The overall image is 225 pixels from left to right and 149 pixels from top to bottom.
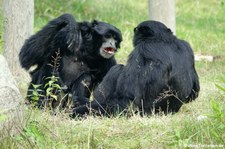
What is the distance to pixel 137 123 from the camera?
297 inches

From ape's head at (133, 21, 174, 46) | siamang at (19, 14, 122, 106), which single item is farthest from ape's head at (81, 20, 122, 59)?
ape's head at (133, 21, 174, 46)

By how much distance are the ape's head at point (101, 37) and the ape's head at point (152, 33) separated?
0.78 metres

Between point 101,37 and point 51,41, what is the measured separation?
882 millimetres

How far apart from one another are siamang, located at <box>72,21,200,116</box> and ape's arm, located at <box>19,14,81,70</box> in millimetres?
969

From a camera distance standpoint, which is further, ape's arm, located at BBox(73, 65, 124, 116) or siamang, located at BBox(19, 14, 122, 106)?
siamang, located at BBox(19, 14, 122, 106)

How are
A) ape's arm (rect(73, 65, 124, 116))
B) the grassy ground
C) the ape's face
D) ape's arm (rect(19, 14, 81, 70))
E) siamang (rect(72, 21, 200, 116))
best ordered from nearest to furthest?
the grassy ground → siamang (rect(72, 21, 200, 116)) → ape's arm (rect(73, 65, 124, 116)) → ape's arm (rect(19, 14, 81, 70)) → the ape's face

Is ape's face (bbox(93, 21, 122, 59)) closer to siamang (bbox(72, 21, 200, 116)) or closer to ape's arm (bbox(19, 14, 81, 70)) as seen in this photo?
ape's arm (bbox(19, 14, 81, 70))

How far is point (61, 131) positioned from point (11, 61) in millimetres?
4103

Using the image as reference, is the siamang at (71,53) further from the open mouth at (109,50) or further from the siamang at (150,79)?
the siamang at (150,79)

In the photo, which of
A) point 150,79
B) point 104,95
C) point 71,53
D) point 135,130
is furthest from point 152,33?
point 135,130

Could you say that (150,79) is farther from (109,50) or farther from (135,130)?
(109,50)

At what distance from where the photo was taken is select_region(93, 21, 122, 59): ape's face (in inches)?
381

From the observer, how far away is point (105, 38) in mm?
9773

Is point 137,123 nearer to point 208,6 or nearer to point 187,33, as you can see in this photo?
point 187,33
